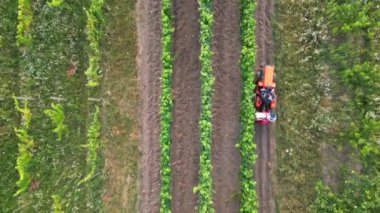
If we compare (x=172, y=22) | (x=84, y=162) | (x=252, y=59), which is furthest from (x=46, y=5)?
(x=252, y=59)

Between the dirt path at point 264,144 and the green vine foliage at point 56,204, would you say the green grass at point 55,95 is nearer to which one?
the green vine foliage at point 56,204

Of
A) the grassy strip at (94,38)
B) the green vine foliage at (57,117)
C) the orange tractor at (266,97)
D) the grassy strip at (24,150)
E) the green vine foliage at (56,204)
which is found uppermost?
the grassy strip at (94,38)

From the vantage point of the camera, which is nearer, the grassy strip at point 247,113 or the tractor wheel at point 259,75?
the grassy strip at point 247,113

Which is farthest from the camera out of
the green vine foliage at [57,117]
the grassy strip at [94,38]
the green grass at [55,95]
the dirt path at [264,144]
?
the green grass at [55,95]

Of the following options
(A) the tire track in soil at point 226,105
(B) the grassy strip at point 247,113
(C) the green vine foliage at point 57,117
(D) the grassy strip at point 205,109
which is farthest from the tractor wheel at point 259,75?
(C) the green vine foliage at point 57,117

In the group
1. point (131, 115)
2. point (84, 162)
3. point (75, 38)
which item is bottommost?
point (84, 162)

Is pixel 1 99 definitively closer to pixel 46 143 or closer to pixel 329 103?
pixel 46 143

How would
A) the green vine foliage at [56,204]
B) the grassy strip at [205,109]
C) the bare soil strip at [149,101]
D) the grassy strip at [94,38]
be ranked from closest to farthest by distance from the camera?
the grassy strip at [205,109]
the grassy strip at [94,38]
the green vine foliage at [56,204]
the bare soil strip at [149,101]
